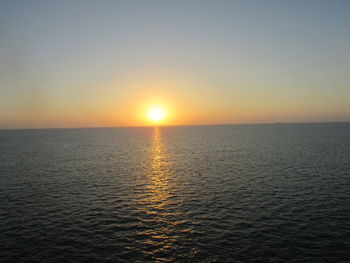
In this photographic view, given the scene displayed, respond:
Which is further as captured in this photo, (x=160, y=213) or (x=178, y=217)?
(x=160, y=213)

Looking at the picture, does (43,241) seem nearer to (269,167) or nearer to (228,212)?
(228,212)

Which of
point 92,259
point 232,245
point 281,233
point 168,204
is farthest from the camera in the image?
point 168,204

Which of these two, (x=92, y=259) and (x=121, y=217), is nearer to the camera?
(x=92, y=259)

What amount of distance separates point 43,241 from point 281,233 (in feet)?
91.7

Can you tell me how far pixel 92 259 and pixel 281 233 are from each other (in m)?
21.6

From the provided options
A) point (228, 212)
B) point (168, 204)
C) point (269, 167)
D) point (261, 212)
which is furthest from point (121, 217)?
point (269, 167)

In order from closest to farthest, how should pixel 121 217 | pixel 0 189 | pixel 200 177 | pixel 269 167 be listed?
pixel 121 217
pixel 0 189
pixel 200 177
pixel 269 167

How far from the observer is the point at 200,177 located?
58875mm

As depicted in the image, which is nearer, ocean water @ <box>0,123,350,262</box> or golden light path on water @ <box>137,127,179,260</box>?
ocean water @ <box>0,123,350,262</box>

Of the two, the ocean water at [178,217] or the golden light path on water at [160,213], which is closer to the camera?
the ocean water at [178,217]

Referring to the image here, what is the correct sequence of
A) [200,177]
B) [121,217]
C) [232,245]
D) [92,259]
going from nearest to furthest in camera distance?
[92,259] → [232,245] → [121,217] → [200,177]

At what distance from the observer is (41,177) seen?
60.4m

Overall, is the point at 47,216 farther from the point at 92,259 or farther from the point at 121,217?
the point at 92,259

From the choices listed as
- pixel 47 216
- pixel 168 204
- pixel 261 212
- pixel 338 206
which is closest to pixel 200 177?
pixel 168 204
